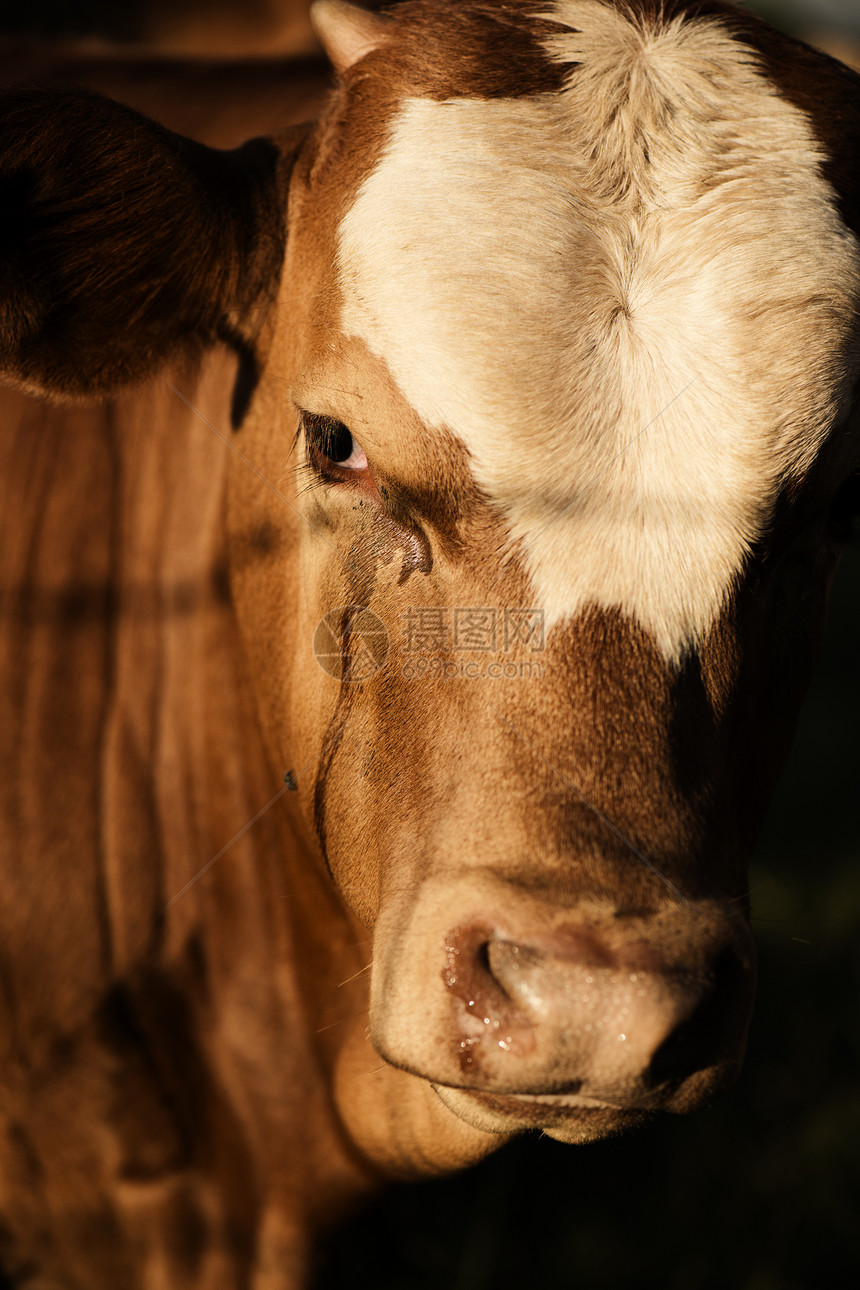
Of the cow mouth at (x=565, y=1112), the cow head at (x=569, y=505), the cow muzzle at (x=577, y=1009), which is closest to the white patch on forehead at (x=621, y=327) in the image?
the cow head at (x=569, y=505)

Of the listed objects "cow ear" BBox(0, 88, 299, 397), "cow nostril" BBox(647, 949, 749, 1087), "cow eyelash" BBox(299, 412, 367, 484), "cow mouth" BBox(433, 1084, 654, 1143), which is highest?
"cow ear" BBox(0, 88, 299, 397)

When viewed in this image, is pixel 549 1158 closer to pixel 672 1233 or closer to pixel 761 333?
pixel 672 1233

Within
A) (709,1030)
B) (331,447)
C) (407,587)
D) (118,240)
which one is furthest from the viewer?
(118,240)

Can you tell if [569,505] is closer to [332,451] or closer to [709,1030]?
[332,451]

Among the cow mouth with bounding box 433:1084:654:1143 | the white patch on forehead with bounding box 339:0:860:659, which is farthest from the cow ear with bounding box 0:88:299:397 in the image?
the cow mouth with bounding box 433:1084:654:1143

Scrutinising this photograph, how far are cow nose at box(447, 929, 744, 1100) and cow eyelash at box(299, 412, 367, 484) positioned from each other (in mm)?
766

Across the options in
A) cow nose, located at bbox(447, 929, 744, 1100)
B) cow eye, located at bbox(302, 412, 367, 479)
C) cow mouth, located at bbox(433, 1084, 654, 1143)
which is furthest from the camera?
cow eye, located at bbox(302, 412, 367, 479)

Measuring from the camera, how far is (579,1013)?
4.36ft

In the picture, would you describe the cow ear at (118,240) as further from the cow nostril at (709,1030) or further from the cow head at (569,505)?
the cow nostril at (709,1030)

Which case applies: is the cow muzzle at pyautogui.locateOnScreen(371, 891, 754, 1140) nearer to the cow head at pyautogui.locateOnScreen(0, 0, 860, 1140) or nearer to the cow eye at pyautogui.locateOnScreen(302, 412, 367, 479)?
the cow head at pyautogui.locateOnScreen(0, 0, 860, 1140)

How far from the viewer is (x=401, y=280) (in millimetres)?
1628

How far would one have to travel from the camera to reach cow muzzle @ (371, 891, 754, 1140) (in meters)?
1.33

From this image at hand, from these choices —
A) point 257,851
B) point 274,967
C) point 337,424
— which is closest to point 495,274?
point 337,424

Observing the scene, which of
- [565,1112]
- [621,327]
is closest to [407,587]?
[621,327]
